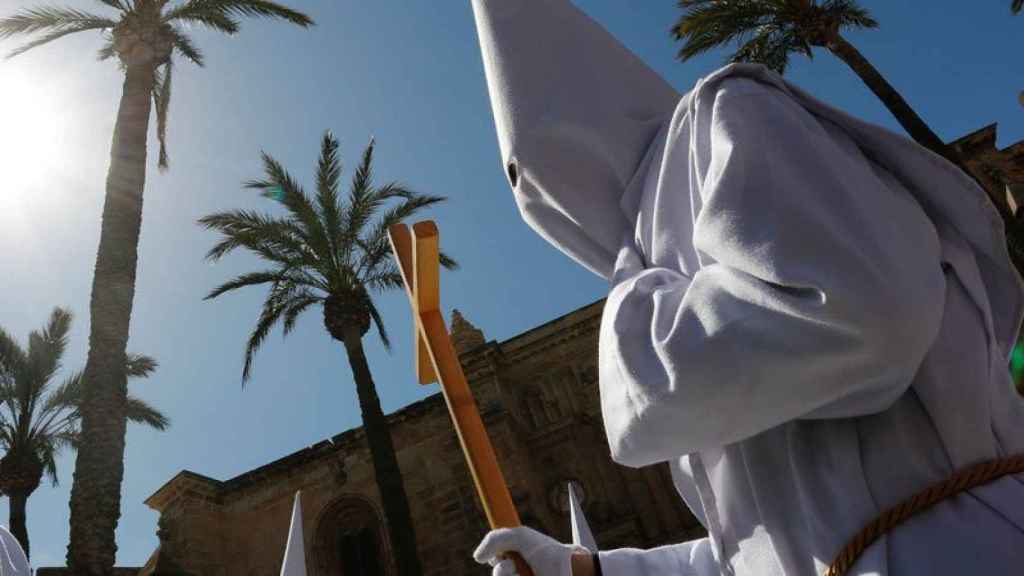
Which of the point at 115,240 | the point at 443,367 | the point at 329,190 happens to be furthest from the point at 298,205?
the point at 443,367

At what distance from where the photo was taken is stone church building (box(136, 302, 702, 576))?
64.2 ft

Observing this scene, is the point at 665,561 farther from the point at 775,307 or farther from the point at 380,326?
the point at 380,326

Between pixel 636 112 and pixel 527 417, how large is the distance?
2080cm

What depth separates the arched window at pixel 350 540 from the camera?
66.8 ft

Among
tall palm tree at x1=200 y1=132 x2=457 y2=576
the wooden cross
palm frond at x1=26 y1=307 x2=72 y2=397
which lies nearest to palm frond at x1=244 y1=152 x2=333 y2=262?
tall palm tree at x1=200 y1=132 x2=457 y2=576

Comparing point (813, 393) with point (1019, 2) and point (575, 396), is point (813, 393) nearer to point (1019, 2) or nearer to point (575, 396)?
point (1019, 2)

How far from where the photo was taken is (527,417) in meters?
22.2

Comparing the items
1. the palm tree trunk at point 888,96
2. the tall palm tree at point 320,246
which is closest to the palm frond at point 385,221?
the tall palm tree at point 320,246

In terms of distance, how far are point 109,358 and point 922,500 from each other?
10.3 metres

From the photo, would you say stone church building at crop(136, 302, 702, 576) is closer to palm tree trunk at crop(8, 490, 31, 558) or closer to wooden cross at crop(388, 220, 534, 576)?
palm tree trunk at crop(8, 490, 31, 558)

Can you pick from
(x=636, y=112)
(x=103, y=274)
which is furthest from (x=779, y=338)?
(x=103, y=274)

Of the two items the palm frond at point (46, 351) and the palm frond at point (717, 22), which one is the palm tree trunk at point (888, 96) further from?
the palm frond at point (46, 351)

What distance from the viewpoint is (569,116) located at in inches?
67.9

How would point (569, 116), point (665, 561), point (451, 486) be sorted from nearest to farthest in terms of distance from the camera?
point (569, 116) → point (665, 561) → point (451, 486)
